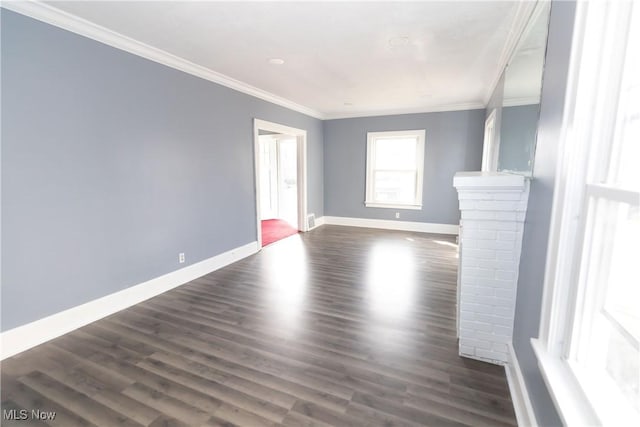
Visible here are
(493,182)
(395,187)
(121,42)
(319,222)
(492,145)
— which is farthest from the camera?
(319,222)

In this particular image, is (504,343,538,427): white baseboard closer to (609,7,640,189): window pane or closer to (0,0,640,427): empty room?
(0,0,640,427): empty room

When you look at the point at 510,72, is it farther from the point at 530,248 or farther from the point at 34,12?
the point at 34,12

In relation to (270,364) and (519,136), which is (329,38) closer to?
(519,136)

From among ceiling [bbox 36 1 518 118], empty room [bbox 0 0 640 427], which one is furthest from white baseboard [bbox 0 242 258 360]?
ceiling [bbox 36 1 518 118]

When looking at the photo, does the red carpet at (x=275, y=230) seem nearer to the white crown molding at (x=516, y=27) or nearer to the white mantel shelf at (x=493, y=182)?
the white mantel shelf at (x=493, y=182)

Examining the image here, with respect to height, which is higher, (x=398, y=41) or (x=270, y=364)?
(x=398, y=41)

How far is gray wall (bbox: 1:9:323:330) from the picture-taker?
2.14m

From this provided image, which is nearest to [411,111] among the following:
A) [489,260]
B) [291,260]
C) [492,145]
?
[492,145]

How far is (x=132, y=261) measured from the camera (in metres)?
2.96

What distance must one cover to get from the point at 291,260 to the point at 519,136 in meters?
3.16

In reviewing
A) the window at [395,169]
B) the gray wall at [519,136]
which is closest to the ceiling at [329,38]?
the gray wall at [519,136]

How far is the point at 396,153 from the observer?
6.36 m

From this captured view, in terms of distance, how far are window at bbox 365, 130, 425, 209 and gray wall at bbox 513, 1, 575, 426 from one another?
14.9 ft

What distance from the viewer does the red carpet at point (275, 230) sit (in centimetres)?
563
